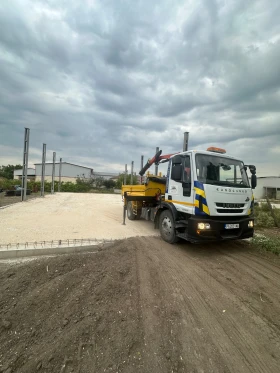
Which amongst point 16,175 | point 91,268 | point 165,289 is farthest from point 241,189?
point 16,175

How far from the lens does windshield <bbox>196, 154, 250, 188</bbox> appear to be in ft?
15.0

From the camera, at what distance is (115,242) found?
5.01 metres

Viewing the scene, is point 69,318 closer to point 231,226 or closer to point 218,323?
point 218,323

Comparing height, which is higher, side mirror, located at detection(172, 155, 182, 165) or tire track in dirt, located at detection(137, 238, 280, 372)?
side mirror, located at detection(172, 155, 182, 165)

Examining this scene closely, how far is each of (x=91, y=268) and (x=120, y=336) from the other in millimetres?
1543

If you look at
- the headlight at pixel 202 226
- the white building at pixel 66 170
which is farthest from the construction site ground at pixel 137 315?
the white building at pixel 66 170

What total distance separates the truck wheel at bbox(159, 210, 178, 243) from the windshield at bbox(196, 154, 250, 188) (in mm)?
1432

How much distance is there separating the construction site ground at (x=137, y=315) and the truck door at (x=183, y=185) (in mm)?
1319

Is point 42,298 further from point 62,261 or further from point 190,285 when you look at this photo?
point 190,285

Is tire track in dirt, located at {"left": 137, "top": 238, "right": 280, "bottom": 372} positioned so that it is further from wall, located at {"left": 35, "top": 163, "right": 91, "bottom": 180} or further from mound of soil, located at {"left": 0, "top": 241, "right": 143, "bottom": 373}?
wall, located at {"left": 35, "top": 163, "right": 91, "bottom": 180}

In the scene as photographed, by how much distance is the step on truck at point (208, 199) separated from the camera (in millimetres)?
4273

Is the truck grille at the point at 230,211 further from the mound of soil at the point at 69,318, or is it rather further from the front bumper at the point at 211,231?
the mound of soil at the point at 69,318

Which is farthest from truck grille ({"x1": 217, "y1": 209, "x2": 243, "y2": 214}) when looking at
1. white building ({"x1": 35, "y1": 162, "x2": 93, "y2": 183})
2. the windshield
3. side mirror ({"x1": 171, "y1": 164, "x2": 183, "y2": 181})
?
white building ({"x1": 35, "y1": 162, "x2": 93, "y2": 183})

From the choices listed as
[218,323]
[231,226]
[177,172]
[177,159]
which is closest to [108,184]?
[177,159]
